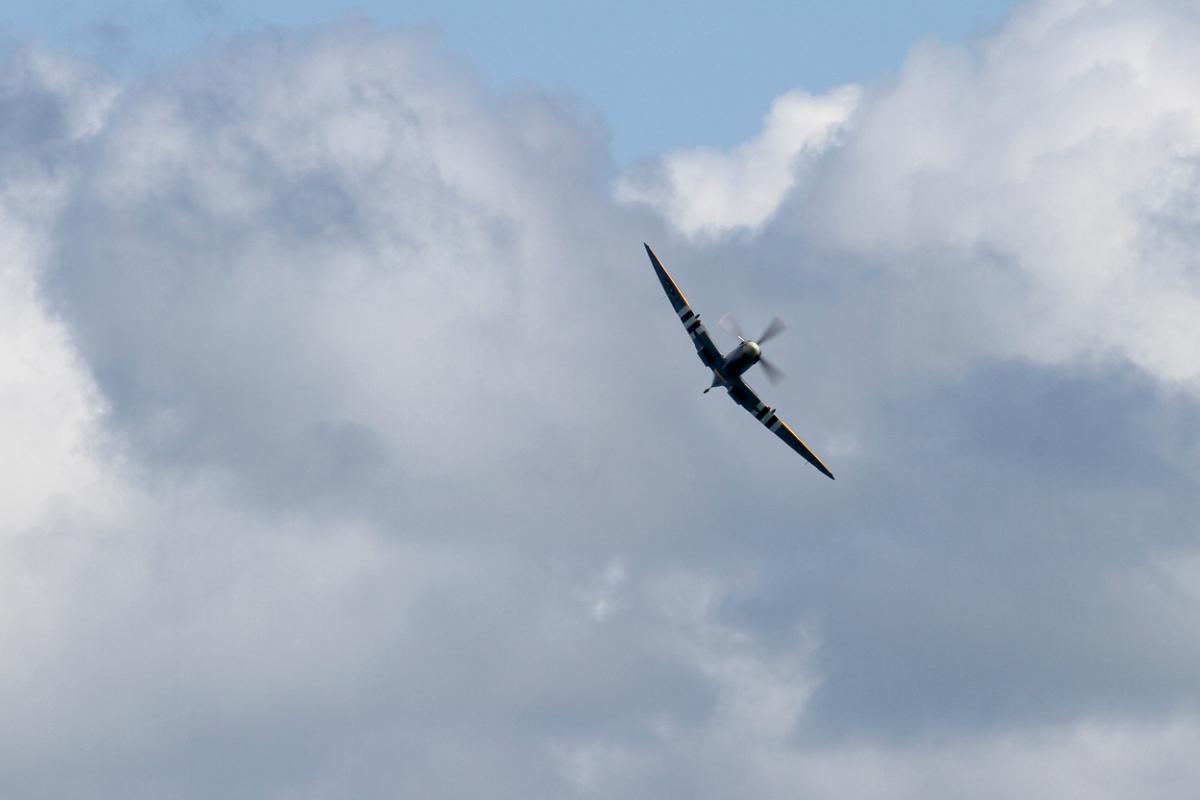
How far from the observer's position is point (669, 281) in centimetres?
19012

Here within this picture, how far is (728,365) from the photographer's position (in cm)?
18525

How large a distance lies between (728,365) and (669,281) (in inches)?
402

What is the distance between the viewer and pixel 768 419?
196250mm

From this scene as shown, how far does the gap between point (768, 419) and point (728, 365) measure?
501 inches

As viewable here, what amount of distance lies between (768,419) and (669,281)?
16.5 meters
